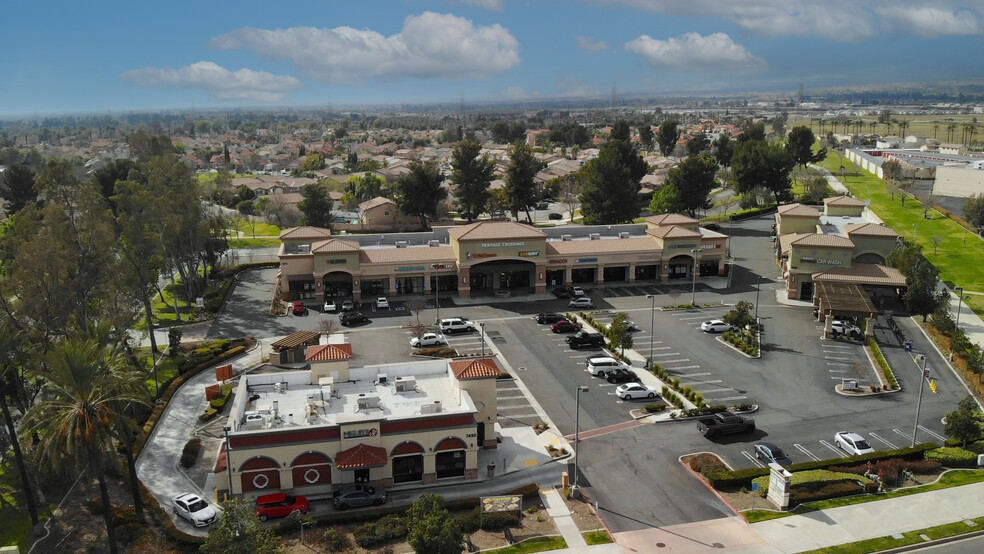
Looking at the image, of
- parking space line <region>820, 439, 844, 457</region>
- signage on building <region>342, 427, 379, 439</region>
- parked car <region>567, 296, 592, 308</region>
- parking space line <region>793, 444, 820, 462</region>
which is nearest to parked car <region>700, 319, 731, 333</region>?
parked car <region>567, 296, 592, 308</region>

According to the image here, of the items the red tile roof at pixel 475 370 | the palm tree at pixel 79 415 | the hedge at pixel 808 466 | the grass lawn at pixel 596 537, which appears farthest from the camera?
the red tile roof at pixel 475 370

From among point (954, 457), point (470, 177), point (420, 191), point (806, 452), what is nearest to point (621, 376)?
point (806, 452)

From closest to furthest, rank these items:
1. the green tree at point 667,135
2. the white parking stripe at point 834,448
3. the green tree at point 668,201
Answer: the white parking stripe at point 834,448, the green tree at point 668,201, the green tree at point 667,135

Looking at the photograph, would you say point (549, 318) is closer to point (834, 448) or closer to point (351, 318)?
point (351, 318)

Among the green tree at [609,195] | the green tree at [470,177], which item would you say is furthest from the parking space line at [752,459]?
the green tree at [470,177]

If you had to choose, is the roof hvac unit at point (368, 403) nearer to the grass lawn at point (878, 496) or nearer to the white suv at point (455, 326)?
the grass lawn at point (878, 496)

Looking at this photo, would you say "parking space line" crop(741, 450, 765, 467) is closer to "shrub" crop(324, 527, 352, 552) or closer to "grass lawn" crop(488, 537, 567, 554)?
"grass lawn" crop(488, 537, 567, 554)

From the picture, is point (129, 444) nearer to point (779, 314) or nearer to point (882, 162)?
point (779, 314)

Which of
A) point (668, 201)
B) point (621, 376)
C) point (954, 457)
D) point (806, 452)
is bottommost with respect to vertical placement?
point (806, 452)
